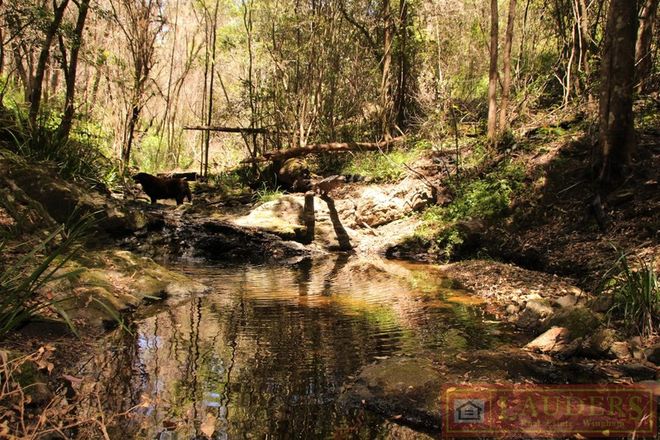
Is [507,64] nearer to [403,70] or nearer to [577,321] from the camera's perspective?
[403,70]

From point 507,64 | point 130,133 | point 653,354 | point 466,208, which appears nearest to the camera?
point 653,354

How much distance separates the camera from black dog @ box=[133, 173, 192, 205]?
40.4 ft

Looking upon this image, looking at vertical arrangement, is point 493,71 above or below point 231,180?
above

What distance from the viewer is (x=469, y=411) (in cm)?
285

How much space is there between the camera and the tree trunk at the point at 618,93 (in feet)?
22.5

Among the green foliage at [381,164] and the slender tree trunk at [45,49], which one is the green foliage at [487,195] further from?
the slender tree trunk at [45,49]

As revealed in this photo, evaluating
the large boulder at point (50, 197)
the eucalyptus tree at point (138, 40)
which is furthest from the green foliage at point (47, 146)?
the eucalyptus tree at point (138, 40)

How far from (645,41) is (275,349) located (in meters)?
9.41

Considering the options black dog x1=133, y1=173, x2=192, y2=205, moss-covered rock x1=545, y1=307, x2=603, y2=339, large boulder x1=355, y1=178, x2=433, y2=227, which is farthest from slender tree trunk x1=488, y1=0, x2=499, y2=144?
black dog x1=133, y1=173, x2=192, y2=205

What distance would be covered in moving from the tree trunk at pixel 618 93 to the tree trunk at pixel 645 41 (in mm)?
1979

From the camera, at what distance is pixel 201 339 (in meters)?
4.28

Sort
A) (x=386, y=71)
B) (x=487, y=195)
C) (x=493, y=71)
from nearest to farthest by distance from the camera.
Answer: (x=487, y=195), (x=493, y=71), (x=386, y=71)

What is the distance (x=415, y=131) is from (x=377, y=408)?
13.1m

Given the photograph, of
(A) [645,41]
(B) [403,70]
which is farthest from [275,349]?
(B) [403,70]
